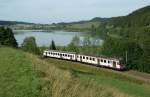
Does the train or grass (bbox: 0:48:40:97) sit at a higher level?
grass (bbox: 0:48:40:97)

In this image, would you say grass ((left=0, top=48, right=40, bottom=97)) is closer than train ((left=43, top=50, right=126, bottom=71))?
Yes

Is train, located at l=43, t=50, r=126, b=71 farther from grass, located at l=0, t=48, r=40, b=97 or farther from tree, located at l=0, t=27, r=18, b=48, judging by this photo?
grass, located at l=0, t=48, r=40, b=97

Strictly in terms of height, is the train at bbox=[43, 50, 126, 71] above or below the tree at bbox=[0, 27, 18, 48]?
below

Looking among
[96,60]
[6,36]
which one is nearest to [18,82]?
[96,60]

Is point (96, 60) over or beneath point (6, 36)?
beneath

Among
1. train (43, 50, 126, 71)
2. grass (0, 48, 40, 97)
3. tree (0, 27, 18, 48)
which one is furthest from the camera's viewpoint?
tree (0, 27, 18, 48)

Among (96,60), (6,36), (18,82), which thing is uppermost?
(18,82)

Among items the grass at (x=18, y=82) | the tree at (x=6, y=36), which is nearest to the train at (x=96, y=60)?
the tree at (x=6, y=36)

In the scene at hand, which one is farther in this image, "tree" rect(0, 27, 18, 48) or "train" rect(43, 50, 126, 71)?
"tree" rect(0, 27, 18, 48)

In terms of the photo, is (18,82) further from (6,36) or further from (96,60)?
(6,36)

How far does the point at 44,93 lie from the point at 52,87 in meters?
0.68

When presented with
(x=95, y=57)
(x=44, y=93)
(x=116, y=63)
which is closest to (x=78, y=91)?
(x=44, y=93)

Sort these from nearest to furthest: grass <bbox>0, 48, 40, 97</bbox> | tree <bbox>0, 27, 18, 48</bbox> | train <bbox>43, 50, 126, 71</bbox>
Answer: grass <bbox>0, 48, 40, 97</bbox>
train <bbox>43, 50, 126, 71</bbox>
tree <bbox>0, 27, 18, 48</bbox>

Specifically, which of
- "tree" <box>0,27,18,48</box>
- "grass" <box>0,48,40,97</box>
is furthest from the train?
"grass" <box>0,48,40,97</box>
